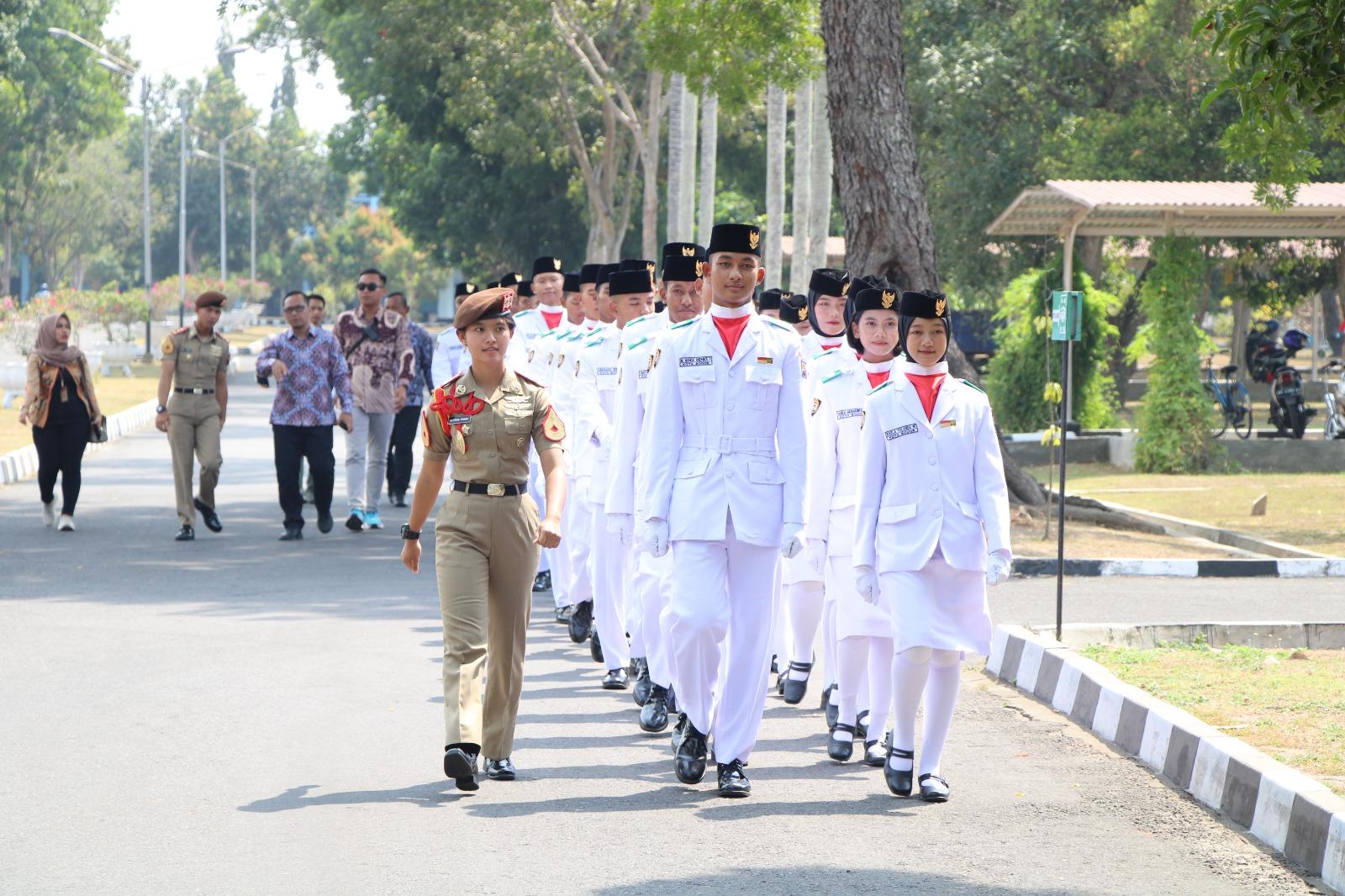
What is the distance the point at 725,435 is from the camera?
7461 mm

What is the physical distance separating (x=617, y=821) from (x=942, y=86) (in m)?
29.3

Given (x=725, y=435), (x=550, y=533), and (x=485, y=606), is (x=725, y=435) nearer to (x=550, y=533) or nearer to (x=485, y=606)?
(x=550, y=533)

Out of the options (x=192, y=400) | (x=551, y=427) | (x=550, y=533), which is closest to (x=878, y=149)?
(x=192, y=400)

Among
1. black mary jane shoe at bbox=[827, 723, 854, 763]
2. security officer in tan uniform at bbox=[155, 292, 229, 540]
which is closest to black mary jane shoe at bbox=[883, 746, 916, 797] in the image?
black mary jane shoe at bbox=[827, 723, 854, 763]

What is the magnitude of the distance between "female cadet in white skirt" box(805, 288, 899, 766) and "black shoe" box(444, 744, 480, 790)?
1652 mm

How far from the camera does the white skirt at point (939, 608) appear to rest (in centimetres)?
723

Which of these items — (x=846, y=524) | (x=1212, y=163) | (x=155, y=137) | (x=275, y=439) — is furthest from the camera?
(x=155, y=137)

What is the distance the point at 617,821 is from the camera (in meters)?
6.80

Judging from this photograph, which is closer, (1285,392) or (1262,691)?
(1262,691)

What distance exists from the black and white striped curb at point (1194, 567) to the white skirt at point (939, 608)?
7101mm

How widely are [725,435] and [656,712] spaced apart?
1.67 meters

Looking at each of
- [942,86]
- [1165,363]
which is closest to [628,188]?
[942,86]

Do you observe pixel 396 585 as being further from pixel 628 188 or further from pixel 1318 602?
pixel 628 188

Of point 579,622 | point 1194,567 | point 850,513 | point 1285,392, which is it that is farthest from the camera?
point 1285,392
